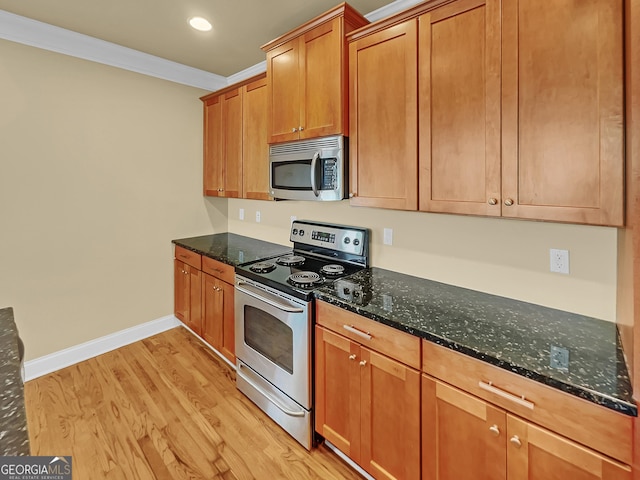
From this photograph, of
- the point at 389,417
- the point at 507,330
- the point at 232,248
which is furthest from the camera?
the point at 232,248

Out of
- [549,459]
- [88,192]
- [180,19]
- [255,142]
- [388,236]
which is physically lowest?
[549,459]

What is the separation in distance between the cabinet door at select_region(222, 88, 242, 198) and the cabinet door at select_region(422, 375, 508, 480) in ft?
7.70

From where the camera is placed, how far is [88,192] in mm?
2773

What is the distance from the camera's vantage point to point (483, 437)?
1197 millimetres

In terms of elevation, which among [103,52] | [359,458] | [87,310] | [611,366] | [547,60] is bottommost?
[359,458]

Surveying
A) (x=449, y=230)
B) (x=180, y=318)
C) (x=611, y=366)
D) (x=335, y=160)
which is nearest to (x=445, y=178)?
(x=449, y=230)

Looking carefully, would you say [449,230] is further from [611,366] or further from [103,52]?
[103,52]

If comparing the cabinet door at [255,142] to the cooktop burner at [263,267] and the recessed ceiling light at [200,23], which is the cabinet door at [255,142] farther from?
the cooktop burner at [263,267]

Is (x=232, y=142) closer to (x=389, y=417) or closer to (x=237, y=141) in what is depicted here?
(x=237, y=141)

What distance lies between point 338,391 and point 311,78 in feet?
6.18

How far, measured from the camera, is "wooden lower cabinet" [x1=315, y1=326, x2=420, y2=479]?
1419 millimetres

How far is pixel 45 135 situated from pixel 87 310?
148 cm

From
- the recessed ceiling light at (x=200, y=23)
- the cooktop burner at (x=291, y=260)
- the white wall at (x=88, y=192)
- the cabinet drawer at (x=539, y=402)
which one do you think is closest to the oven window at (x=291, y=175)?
the cooktop burner at (x=291, y=260)

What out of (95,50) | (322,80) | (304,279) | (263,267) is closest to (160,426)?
(263,267)
